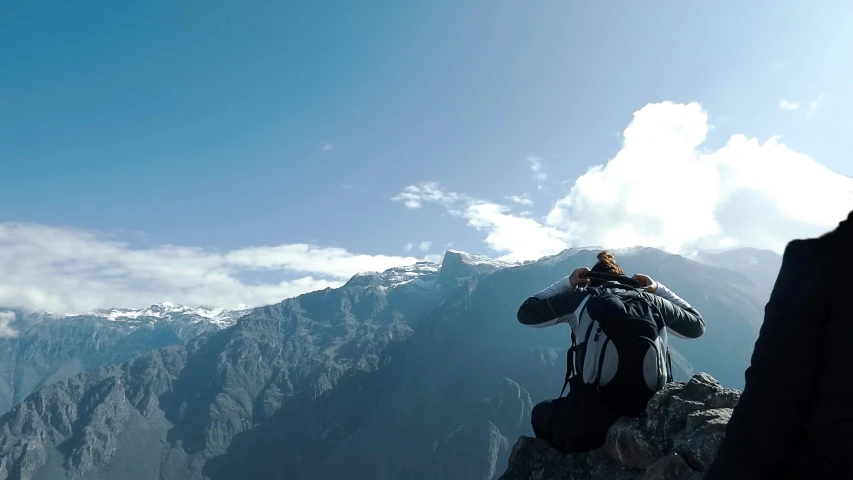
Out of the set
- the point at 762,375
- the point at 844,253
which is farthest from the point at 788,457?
the point at 844,253

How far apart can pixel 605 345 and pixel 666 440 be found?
1.96 m

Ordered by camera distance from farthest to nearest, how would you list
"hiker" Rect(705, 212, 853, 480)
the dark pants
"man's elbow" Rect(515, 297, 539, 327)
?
1. "man's elbow" Rect(515, 297, 539, 327)
2. the dark pants
3. "hiker" Rect(705, 212, 853, 480)

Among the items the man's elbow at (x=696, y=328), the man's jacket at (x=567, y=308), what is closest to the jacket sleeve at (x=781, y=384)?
the man's jacket at (x=567, y=308)

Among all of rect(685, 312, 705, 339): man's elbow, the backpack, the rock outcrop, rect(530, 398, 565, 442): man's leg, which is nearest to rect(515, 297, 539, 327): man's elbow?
the backpack

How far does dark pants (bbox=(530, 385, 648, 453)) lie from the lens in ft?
23.6

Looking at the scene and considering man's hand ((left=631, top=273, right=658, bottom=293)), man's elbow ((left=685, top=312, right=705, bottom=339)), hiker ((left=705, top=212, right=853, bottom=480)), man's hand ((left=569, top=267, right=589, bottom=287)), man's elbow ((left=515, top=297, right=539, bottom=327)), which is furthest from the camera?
man's elbow ((left=515, top=297, right=539, bottom=327))

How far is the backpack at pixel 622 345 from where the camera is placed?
652 cm

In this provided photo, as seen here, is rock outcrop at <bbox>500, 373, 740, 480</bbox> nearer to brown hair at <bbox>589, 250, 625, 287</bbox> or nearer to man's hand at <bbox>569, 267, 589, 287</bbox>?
brown hair at <bbox>589, 250, 625, 287</bbox>

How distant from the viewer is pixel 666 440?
7102 mm

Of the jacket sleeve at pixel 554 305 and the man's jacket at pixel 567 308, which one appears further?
the jacket sleeve at pixel 554 305

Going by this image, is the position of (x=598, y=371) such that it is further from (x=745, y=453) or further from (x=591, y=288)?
(x=745, y=453)

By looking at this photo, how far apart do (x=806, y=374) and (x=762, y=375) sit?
8.5 inches

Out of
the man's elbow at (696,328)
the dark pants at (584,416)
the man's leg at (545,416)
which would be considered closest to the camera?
the dark pants at (584,416)

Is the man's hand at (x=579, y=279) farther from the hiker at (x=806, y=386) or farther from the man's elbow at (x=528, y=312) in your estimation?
the hiker at (x=806, y=386)
